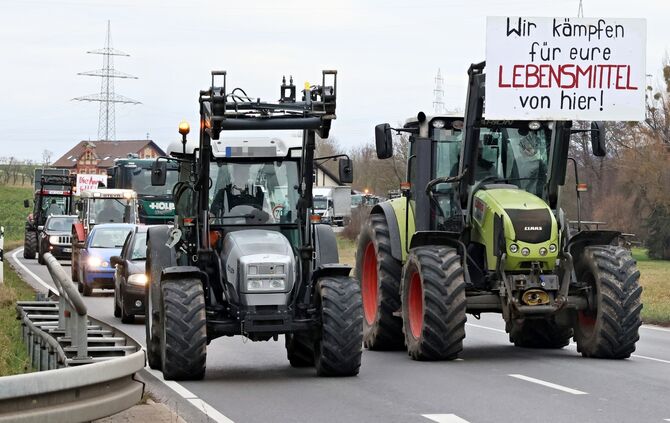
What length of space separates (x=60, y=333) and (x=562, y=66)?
7424 millimetres

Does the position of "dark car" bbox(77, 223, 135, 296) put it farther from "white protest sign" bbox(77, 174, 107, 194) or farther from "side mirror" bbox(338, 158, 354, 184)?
"white protest sign" bbox(77, 174, 107, 194)

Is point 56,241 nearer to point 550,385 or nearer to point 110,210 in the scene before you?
point 110,210

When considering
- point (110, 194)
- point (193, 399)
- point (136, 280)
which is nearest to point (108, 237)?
point (136, 280)

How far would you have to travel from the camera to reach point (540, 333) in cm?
1811

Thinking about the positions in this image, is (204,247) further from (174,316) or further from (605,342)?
(605,342)

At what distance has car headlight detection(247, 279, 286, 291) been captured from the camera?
14.0 meters

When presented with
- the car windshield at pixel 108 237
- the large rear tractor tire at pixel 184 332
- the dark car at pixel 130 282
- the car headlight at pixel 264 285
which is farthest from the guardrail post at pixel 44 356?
the car windshield at pixel 108 237

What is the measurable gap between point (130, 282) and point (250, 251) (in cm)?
870

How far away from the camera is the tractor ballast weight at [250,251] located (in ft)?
45.8

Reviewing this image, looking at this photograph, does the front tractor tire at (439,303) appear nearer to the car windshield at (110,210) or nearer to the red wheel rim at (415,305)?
the red wheel rim at (415,305)

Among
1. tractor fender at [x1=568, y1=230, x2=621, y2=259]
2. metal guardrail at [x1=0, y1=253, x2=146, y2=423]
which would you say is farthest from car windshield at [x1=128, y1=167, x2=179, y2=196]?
metal guardrail at [x1=0, y1=253, x2=146, y2=423]

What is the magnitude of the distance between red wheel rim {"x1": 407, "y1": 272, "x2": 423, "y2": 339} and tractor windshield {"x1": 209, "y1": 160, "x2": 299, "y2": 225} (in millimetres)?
1971

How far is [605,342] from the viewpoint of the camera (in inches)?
630

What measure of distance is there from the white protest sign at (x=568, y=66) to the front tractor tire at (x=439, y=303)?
2091 millimetres
